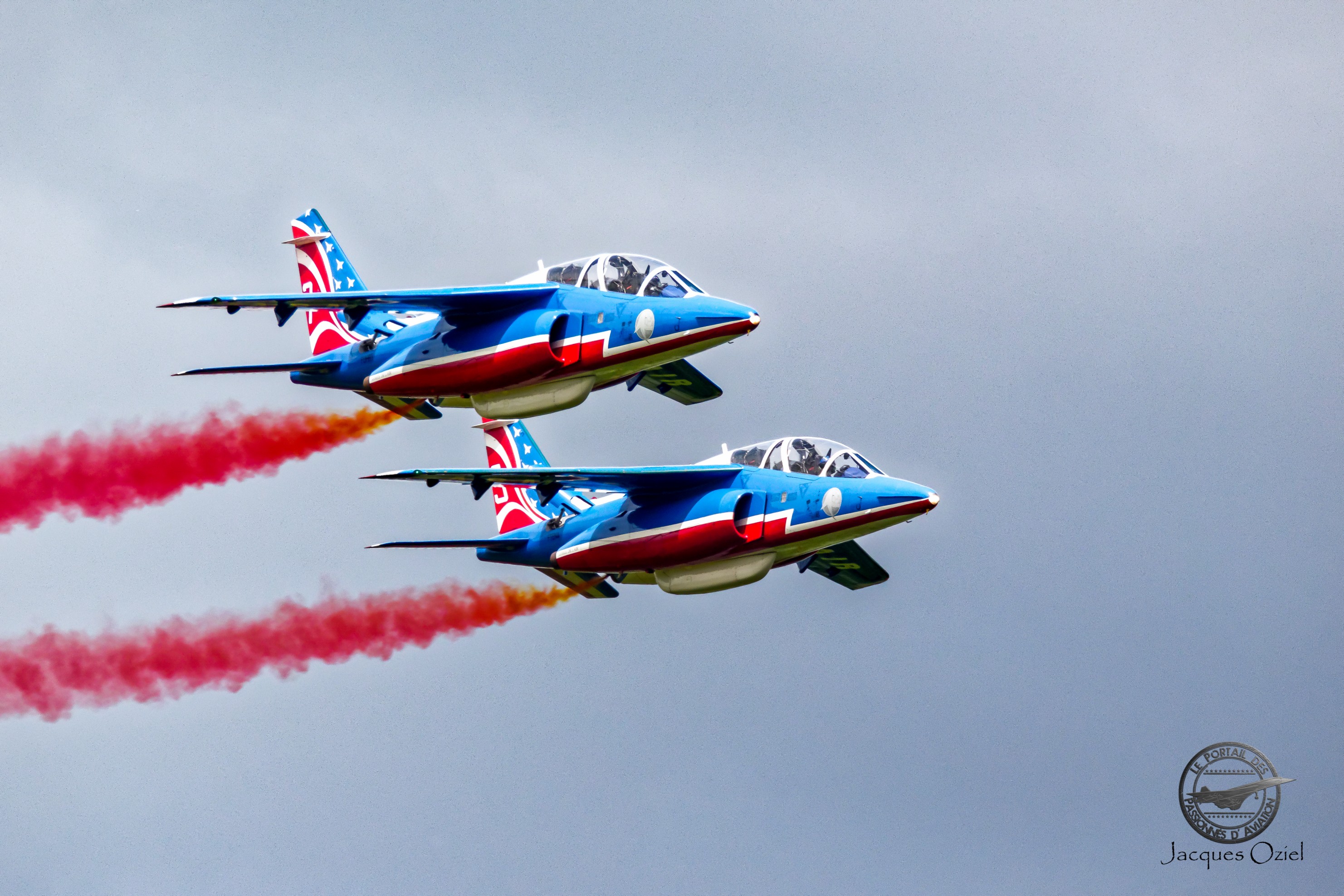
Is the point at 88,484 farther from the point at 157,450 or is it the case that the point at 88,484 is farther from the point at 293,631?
the point at 293,631

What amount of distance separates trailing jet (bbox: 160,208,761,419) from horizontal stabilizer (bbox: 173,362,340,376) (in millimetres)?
63

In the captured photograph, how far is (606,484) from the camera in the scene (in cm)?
4312

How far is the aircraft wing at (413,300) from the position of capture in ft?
140

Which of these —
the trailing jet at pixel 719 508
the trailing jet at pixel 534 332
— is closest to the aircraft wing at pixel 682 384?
the trailing jet at pixel 534 332

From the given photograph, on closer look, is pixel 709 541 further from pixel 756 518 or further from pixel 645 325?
pixel 645 325

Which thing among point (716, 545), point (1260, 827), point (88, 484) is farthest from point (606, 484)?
point (1260, 827)

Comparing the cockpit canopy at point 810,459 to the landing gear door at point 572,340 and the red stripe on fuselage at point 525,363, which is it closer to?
the red stripe on fuselage at point 525,363

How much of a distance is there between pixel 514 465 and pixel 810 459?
46.2 ft

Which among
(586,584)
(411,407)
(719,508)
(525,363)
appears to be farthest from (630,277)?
(586,584)

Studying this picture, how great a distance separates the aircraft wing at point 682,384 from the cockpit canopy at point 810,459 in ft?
20.4

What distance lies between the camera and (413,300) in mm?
43438

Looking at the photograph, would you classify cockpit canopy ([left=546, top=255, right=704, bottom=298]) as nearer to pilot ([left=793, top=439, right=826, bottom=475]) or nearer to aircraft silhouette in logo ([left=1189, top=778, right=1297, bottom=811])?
pilot ([left=793, top=439, right=826, bottom=475])

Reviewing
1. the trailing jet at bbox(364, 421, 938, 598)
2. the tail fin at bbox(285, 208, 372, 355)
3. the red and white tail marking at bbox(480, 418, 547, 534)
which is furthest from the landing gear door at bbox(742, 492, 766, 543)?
the tail fin at bbox(285, 208, 372, 355)

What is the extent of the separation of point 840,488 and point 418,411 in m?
13.2
